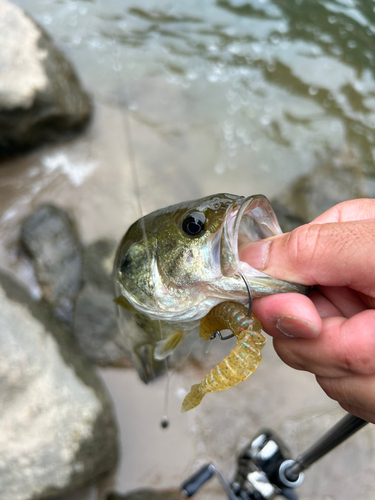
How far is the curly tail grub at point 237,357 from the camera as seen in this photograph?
1.13 metres

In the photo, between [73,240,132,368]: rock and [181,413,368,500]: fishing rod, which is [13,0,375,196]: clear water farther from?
[181,413,368,500]: fishing rod

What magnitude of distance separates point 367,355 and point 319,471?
6.74 feet

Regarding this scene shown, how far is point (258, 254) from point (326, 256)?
253 mm

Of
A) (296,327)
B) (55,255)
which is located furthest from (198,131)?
(296,327)

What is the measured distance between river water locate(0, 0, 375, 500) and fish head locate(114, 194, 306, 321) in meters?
1.77

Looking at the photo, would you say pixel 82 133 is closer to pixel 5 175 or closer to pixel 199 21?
pixel 5 175

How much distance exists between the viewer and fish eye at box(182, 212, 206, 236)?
4.44 feet

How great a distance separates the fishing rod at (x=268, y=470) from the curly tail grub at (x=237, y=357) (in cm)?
88

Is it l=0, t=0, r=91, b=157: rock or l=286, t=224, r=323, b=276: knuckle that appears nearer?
l=286, t=224, r=323, b=276: knuckle

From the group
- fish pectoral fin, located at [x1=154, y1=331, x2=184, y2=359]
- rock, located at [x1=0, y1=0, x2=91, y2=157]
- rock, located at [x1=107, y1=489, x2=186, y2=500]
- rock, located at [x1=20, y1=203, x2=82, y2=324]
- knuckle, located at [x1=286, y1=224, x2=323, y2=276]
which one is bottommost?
rock, located at [x1=107, y1=489, x2=186, y2=500]

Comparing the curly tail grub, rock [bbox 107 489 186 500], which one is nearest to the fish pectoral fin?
the curly tail grub

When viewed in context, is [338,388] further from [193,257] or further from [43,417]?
[43,417]

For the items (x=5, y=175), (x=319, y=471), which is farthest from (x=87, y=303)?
(x=319, y=471)

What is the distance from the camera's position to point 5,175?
4020mm
